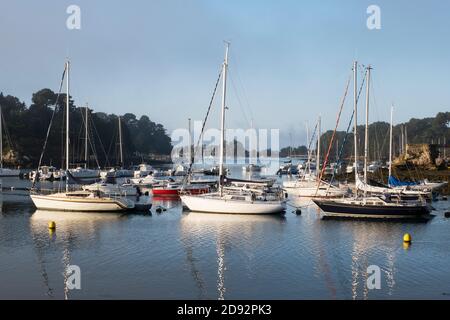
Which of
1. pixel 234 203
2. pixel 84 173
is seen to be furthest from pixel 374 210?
pixel 84 173

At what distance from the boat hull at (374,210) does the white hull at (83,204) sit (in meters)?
17.5

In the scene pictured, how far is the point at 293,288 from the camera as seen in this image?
24.4m

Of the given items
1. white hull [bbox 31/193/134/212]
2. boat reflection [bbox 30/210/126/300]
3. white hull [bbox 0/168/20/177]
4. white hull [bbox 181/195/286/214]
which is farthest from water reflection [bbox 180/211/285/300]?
white hull [bbox 0/168/20/177]

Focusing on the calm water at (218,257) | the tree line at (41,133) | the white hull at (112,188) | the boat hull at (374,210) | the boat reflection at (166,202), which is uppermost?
the tree line at (41,133)

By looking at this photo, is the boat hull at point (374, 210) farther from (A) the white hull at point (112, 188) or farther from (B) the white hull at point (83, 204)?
(A) the white hull at point (112, 188)

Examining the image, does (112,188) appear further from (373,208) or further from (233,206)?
(373,208)

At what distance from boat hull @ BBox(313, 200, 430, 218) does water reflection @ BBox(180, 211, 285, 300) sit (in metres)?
4.49

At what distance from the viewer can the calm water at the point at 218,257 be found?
24.1 m

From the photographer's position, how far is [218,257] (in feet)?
101

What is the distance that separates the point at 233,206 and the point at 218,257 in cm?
1553

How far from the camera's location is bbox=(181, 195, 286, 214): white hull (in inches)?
1818

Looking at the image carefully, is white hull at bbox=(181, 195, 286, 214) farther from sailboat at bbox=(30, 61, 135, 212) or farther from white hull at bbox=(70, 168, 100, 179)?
white hull at bbox=(70, 168, 100, 179)

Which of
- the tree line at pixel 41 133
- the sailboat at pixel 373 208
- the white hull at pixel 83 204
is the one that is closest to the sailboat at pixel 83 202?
the white hull at pixel 83 204
